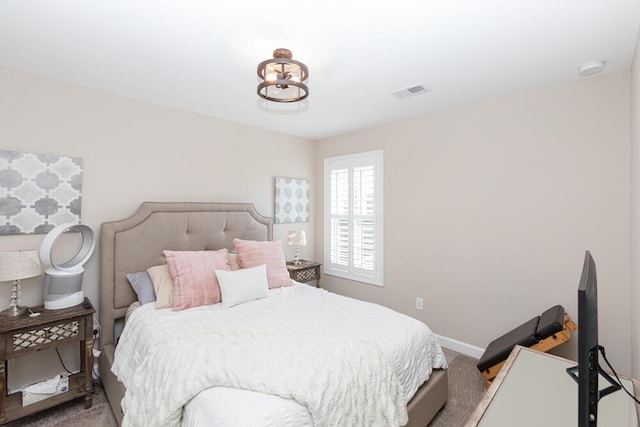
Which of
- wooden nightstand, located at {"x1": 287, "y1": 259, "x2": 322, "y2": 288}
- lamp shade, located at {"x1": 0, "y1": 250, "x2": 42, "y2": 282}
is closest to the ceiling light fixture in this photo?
lamp shade, located at {"x1": 0, "y1": 250, "x2": 42, "y2": 282}

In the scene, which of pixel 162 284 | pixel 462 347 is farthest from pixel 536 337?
pixel 162 284

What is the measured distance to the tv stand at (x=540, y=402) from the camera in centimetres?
116

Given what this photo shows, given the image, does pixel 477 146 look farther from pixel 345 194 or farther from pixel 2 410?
pixel 2 410

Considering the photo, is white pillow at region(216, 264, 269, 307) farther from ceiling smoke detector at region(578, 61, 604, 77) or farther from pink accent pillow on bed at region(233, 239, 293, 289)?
ceiling smoke detector at region(578, 61, 604, 77)

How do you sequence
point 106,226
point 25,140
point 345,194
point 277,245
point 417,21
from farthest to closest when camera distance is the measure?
point 345,194 → point 277,245 → point 106,226 → point 25,140 → point 417,21

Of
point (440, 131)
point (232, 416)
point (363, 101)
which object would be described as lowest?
point (232, 416)

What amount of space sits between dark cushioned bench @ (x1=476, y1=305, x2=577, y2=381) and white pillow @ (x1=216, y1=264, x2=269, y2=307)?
1847 mm

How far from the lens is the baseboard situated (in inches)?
117

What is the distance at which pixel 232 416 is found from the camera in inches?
50.2

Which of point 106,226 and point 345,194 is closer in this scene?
point 106,226

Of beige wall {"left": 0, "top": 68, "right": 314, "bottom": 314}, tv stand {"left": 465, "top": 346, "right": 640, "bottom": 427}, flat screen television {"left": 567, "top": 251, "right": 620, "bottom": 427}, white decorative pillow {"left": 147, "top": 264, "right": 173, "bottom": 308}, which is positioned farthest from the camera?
white decorative pillow {"left": 147, "top": 264, "right": 173, "bottom": 308}

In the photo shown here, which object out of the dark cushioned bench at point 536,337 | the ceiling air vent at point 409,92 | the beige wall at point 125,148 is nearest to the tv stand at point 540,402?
the dark cushioned bench at point 536,337

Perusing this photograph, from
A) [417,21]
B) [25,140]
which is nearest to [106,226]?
[25,140]

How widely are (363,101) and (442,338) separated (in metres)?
2.55
